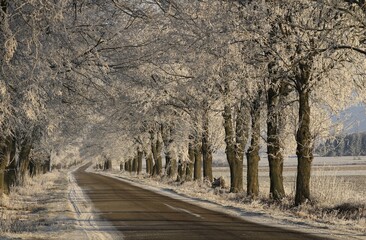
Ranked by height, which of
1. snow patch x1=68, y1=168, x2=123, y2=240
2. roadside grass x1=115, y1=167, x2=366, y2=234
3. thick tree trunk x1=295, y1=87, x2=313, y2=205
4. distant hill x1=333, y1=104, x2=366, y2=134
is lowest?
snow patch x1=68, y1=168, x2=123, y2=240

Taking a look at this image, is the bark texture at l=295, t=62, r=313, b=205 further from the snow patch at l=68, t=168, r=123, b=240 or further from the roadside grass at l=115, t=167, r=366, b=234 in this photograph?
the snow patch at l=68, t=168, r=123, b=240

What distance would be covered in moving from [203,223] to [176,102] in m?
19.3

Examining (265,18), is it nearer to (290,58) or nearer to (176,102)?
(290,58)

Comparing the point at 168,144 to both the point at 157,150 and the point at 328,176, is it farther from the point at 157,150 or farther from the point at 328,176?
the point at 328,176

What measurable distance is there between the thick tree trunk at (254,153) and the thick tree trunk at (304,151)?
13.5ft

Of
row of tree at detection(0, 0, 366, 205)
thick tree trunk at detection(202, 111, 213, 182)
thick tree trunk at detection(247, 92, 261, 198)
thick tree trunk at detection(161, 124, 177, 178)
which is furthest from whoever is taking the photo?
thick tree trunk at detection(161, 124, 177, 178)

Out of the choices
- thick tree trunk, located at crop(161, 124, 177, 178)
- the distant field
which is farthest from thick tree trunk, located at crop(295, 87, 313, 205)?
thick tree trunk, located at crop(161, 124, 177, 178)

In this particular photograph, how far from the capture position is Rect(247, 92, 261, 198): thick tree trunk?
22.2 meters

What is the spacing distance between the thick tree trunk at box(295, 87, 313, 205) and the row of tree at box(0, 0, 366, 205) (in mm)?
37

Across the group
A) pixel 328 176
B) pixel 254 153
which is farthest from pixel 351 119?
pixel 254 153

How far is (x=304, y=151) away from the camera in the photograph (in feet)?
57.5

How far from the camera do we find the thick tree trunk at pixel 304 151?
17297 millimetres

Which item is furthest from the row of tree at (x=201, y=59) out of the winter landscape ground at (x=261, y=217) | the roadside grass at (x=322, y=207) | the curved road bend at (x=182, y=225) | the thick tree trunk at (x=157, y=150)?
Result: the thick tree trunk at (x=157, y=150)

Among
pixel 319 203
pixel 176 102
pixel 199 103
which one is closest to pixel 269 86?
pixel 319 203
